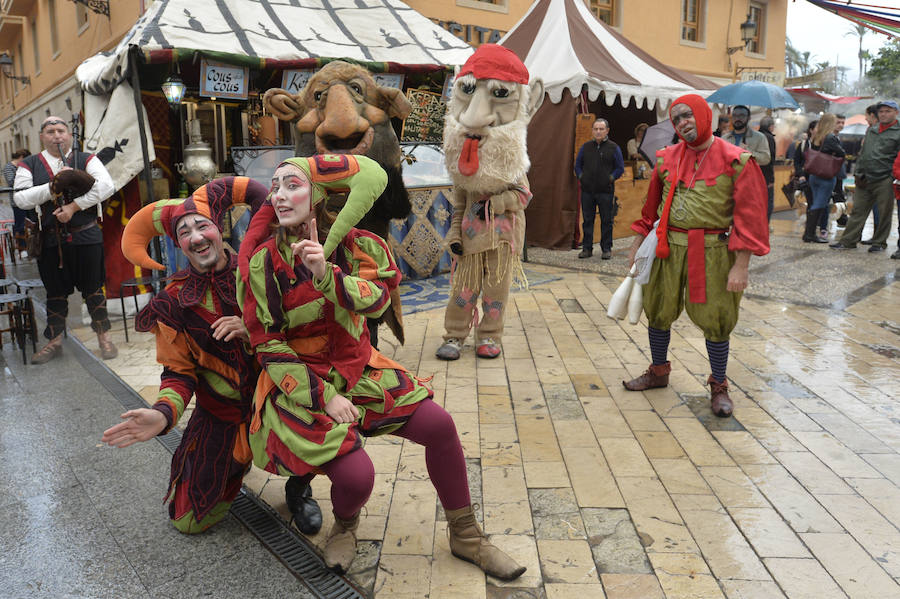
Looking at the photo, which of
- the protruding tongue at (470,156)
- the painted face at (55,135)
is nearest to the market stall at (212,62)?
the painted face at (55,135)

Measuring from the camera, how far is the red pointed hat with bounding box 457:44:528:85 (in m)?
4.54

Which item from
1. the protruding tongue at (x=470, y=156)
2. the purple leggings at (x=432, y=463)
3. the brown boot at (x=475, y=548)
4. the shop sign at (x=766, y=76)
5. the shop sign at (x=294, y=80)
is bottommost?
the brown boot at (x=475, y=548)

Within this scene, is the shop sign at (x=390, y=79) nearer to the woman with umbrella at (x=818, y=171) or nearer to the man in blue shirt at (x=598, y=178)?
the man in blue shirt at (x=598, y=178)

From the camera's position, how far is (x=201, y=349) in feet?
8.59

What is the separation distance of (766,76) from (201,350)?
1804 cm

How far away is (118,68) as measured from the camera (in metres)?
5.78

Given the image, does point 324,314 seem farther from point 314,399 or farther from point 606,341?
point 606,341

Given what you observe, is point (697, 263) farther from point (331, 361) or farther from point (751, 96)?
point (751, 96)

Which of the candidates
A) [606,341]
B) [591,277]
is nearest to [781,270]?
[591,277]

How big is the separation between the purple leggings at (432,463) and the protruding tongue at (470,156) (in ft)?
8.21

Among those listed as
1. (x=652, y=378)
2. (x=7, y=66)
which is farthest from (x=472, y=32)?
(x=7, y=66)

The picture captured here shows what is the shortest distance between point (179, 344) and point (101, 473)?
1.26 metres

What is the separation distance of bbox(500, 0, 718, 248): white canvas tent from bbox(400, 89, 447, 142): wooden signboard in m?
1.78

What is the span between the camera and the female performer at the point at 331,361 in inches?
87.1
